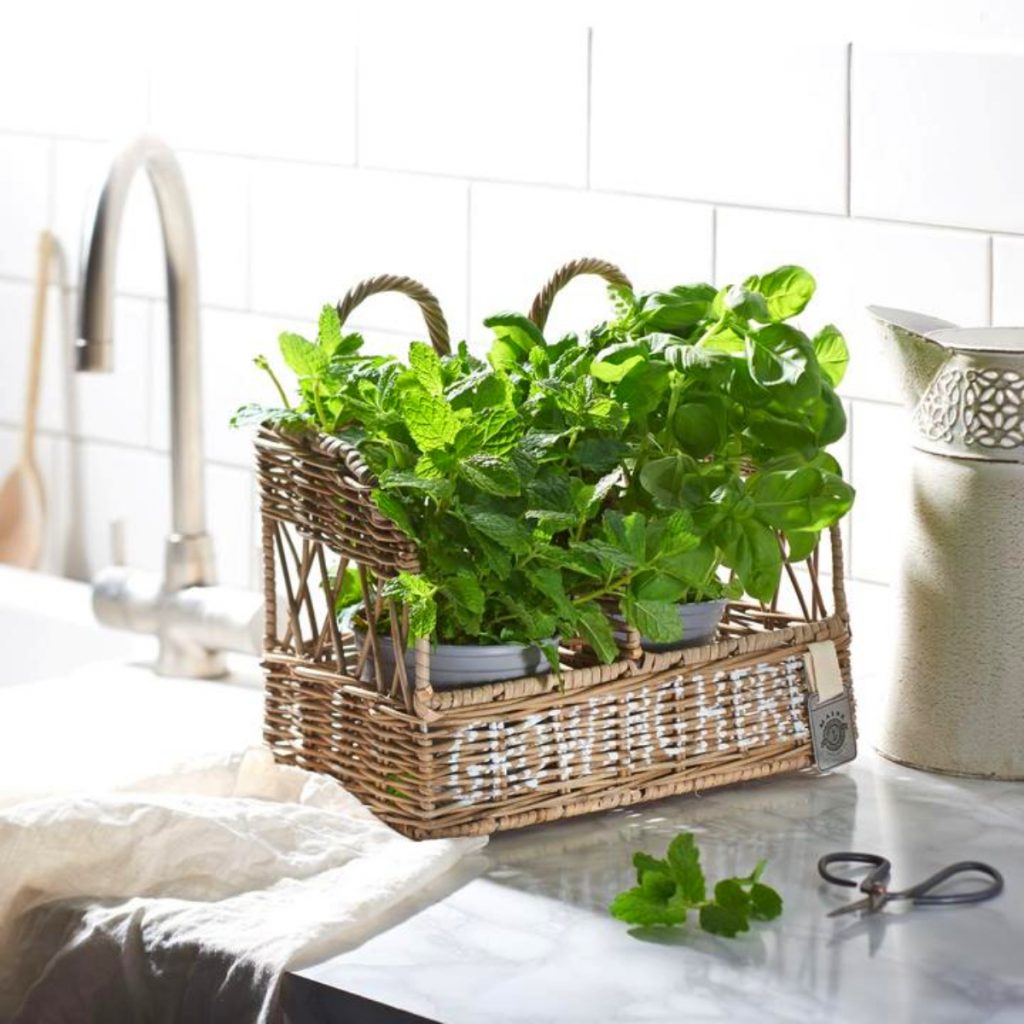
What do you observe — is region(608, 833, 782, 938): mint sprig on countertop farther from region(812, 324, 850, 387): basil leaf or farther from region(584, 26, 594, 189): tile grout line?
region(584, 26, 594, 189): tile grout line

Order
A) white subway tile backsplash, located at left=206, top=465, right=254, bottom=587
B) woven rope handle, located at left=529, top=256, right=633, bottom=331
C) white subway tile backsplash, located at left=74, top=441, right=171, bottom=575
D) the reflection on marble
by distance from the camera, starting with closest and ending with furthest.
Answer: the reflection on marble
woven rope handle, located at left=529, top=256, right=633, bottom=331
white subway tile backsplash, located at left=206, top=465, right=254, bottom=587
white subway tile backsplash, located at left=74, top=441, right=171, bottom=575

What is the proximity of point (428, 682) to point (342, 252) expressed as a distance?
83 cm

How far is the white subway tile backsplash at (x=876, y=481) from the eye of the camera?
55.6 inches

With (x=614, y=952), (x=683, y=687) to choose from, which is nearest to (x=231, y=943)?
(x=614, y=952)

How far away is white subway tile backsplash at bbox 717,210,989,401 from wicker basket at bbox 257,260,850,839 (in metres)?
0.28

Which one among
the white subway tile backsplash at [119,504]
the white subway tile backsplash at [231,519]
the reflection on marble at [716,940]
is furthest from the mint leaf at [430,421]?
the white subway tile backsplash at [119,504]

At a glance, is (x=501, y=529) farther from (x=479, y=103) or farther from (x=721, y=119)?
(x=479, y=103)

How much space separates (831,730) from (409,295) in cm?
37

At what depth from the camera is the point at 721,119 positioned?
57.5 inches

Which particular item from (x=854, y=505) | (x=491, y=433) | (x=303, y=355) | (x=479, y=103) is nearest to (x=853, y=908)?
(x=491, y=433)

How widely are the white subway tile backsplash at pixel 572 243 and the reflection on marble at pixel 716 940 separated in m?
0.54

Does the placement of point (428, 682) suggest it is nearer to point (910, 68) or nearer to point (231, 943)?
point (231, 943)

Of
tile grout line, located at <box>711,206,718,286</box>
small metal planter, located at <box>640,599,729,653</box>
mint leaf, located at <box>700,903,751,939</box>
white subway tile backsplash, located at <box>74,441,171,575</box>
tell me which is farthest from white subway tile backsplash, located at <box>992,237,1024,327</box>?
white subway tile backsplash, located at <box>74,441,171,575</box>

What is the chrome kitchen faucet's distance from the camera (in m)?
1.53
